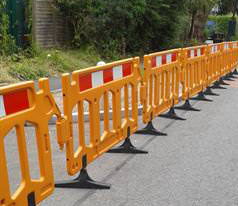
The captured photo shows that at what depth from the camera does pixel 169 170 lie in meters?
5.26

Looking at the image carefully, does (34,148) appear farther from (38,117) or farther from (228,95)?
(228,95)

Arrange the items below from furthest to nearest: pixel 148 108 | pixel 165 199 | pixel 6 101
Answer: pixel 148 108
pixel 165 199
pixel 6 101

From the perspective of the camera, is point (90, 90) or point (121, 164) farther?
point (121, 164)

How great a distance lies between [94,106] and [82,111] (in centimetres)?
31

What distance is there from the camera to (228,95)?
10984 mm

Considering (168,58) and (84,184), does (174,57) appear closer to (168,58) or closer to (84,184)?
(168,58)

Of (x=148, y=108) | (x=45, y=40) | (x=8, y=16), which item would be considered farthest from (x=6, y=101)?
(x=45, y=40)

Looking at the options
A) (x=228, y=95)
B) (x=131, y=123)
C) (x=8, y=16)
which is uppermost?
(x=8, y=16)

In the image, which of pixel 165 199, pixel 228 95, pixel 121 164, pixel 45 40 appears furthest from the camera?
pixel 45 40

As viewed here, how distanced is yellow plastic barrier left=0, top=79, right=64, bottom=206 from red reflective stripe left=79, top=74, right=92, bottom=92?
1.77ft

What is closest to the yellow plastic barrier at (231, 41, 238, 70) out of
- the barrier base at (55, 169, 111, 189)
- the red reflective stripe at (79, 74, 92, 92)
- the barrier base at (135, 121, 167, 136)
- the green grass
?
the green grass

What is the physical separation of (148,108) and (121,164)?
1495 mm

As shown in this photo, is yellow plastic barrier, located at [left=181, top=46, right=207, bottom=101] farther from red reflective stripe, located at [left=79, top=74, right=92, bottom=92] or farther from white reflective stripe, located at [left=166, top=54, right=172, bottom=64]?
red reflective stripe, located at [left=79, top=74, right=92, bottom=92]

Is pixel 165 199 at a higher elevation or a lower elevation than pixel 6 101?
lower
